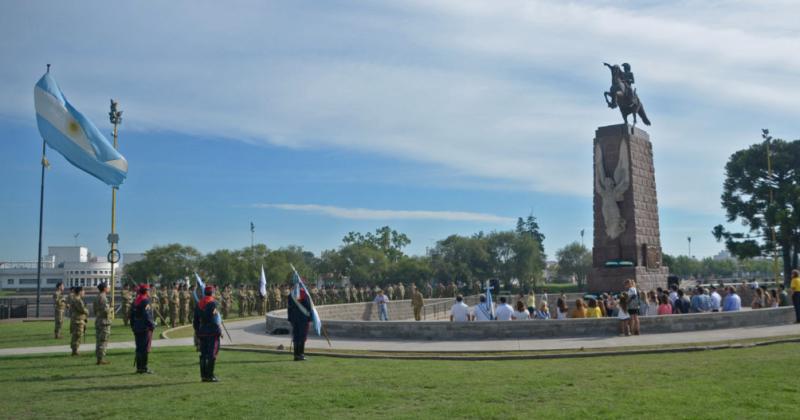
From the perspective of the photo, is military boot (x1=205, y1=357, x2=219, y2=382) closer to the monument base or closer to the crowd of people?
the crowd of people

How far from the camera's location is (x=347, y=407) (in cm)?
902

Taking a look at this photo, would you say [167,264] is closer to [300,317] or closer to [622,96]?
[622,96]

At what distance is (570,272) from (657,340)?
8280 centimetres

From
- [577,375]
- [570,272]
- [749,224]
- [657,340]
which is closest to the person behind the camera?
[577,375]

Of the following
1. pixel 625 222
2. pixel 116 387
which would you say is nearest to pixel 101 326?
pixel 116 387

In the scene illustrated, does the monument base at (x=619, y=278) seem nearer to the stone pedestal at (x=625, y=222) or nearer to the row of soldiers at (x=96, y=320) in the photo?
Result: the stone pedestal at (x=625, y=222)

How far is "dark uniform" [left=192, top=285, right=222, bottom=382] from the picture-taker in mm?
11406

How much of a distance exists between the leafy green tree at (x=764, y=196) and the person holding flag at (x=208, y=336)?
165 feet

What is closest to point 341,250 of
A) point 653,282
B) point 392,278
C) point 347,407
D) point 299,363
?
point 392,278

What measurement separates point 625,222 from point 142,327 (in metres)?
22.5

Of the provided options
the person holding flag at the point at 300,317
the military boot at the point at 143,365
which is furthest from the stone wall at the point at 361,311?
the military boot at the point at 143,365

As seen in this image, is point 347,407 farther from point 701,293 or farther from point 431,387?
point 701,293

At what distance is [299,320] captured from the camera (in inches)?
578

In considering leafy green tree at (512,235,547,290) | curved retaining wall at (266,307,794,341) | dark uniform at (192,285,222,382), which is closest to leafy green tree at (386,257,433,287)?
leafy green tree at (512,235,547,290)
